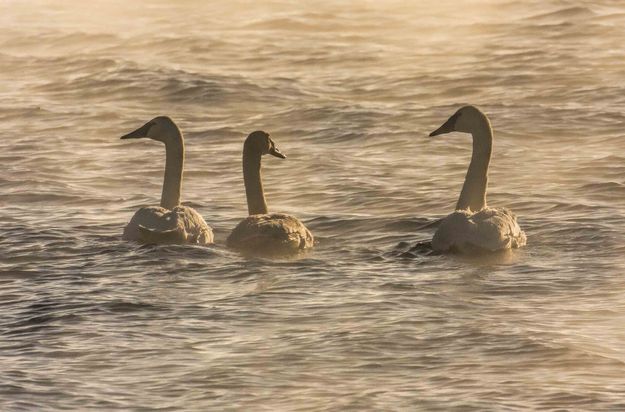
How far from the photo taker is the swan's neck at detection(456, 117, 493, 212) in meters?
19.1

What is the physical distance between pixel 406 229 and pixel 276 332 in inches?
206

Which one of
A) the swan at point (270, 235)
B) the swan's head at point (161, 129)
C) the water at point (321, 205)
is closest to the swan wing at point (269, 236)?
the swan at point (270, 235)

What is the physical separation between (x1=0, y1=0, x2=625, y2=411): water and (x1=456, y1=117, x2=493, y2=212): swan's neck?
2.13ft

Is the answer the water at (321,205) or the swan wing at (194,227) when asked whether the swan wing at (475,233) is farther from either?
the swan wing at (194,227)

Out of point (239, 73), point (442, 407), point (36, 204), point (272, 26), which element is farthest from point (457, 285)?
point (272, 26)

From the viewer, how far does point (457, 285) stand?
53.8 feet

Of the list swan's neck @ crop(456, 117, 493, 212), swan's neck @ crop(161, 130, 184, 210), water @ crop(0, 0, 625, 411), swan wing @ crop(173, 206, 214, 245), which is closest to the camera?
water @ crop(0, 0, 625, 411)

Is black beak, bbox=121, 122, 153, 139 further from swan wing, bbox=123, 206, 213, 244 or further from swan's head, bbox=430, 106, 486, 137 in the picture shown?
swan's head, bbox=430, 106, 486, 137

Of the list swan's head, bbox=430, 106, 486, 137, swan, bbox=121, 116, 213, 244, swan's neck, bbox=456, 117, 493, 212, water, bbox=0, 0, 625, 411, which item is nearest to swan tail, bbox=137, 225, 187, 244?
swan, bbox=121, 116, 213, 244

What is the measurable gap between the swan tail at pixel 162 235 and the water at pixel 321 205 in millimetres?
114

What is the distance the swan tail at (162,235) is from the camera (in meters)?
18.0

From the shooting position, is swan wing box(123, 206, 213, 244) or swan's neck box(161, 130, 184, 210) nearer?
swan wing box(123, 206, 213, 244)

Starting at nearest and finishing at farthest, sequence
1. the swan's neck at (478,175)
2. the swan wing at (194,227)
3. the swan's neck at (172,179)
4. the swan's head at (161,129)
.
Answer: the swan wing at (194,227) → the swan's neck at (478,175) → the swan's neck at (172,179) → the swan's head at (161,129)

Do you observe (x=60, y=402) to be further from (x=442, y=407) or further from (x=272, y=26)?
(x=272, y=26)
